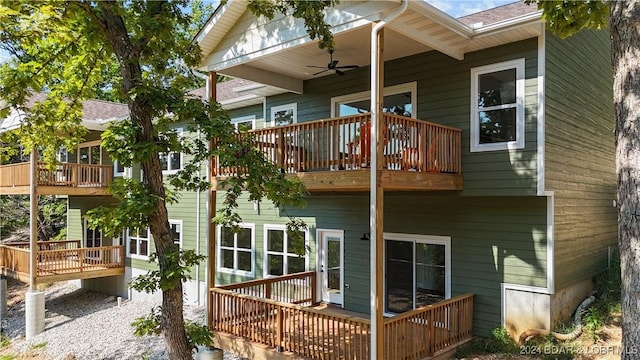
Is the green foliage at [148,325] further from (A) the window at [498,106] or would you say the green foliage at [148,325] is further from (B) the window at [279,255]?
(A) the window at [498,106]

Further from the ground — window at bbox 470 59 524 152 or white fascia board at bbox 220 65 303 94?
white fascia board at bbox 220 65 303 94

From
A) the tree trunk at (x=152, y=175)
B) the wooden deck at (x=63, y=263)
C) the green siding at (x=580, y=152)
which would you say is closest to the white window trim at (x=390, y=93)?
the green siding at (x=580, y=152)

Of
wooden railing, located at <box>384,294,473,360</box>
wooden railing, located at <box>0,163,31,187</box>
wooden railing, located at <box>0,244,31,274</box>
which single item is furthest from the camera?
wooden railing, located at <box>0,163,31,187</box>

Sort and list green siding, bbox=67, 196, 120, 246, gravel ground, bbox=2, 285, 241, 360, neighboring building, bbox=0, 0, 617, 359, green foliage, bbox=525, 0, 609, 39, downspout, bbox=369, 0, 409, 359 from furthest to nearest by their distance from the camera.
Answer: green siding, bbox=67, 196, 120, 246 < gravel ground, bbox=2, 285, 241, 360 < neighboring building, bbox=0, 0, 617, 359 < green foliage, bbox=525, 0, 609, 39 < downspout, bbox=369, 0, 409, 359

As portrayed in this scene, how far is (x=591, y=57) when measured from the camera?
10422 mm

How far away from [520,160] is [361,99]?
414 centimetres

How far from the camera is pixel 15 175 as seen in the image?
16516 mm

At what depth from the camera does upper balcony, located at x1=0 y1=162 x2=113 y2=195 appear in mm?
15438

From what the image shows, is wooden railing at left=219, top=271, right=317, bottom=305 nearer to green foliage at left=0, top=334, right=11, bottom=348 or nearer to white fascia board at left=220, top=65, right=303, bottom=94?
white fascia board at left=220, top=65, right=303, bottom=94

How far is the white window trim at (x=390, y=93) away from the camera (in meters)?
9.82

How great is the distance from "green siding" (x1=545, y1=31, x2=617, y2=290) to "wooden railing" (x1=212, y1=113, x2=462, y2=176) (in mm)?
1913

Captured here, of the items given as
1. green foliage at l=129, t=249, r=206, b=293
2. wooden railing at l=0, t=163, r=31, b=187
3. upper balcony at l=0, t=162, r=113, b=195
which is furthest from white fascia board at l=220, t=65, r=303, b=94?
wooden railing at l=0, t=163, r=31, b=187

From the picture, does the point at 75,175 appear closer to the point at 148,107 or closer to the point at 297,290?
the point at 297,290

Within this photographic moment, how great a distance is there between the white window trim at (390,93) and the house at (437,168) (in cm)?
4
